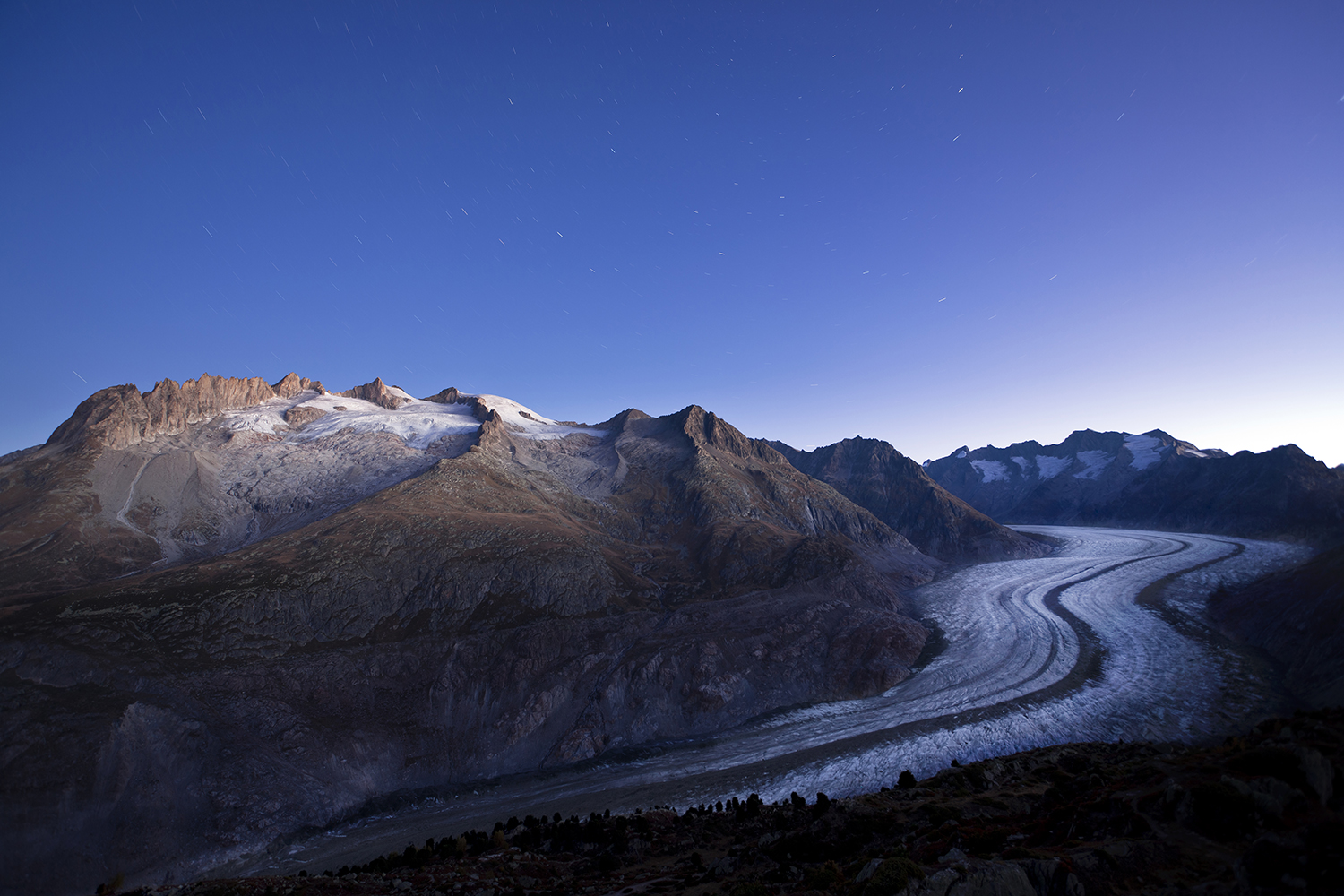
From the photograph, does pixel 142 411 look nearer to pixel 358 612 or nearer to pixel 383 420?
pixel 383 420

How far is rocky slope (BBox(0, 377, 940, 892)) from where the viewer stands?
4753cm

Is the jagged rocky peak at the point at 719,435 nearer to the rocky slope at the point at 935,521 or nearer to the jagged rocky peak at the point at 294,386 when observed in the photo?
the rocky slope at the point at 935,521

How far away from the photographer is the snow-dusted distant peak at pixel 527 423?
165 meters

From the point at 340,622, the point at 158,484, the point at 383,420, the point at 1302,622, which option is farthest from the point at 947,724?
the point at 383,420

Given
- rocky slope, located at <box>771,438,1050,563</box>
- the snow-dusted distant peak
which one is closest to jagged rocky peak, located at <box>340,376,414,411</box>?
the snow-dusted distant peak

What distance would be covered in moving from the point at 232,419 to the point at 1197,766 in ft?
575

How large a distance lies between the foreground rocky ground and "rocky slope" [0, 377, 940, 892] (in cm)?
2126

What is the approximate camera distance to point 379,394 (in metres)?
172

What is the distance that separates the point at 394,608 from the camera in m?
71.8

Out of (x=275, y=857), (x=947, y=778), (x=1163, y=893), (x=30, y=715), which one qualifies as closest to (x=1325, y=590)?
(x=947, y=778)

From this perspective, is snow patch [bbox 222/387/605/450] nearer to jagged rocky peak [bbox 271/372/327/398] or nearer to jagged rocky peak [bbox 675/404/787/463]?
jagged rocky peak [bbox 271/372/327/398]

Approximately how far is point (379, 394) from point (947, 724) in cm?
17752

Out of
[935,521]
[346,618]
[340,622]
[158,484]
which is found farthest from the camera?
[935,521]

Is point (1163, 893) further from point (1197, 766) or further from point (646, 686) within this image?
point (646, 686)
